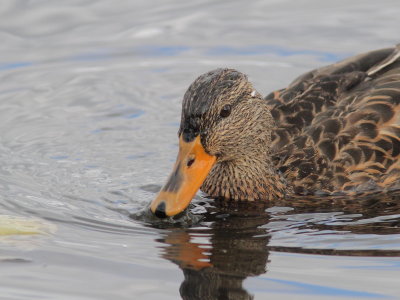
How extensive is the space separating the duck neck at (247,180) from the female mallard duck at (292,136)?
1 centimetres

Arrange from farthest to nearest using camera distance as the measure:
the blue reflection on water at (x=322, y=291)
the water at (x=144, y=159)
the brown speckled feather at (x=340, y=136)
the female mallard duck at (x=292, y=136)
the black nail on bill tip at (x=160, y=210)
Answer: the brown speckled feather at (x=340, y=136)
the female mallard duck at (x=292, y=136)
the black nail on bill tip at (x=160, y=210)
the water at (x=144, y=159)
the blue reflection on water at (x=322, y=291)

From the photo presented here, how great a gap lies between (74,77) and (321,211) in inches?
230

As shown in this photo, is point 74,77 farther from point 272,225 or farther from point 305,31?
point 272,225

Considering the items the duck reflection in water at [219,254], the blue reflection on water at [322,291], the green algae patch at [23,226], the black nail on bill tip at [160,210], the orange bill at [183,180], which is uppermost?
the orange bill at [183,180]

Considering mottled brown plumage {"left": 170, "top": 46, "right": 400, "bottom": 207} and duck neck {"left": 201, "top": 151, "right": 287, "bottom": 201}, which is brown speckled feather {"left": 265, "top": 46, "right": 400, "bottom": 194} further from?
duck neck {"left": 201, "top": 151, "right": 287, "bottom": 201}

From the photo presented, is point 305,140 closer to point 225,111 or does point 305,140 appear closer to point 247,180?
point 247,180

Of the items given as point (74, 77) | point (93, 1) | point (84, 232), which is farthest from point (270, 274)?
point (93, 1)

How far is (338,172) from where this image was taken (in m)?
11.0

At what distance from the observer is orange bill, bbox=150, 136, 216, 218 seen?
32.5ft

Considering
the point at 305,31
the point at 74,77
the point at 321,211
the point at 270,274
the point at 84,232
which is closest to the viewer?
the point at 270,274

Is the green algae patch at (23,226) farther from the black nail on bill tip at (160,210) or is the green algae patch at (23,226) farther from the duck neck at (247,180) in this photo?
the duck neck at (247,180)

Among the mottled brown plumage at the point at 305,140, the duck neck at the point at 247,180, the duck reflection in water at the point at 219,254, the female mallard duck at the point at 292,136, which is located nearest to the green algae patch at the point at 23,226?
the duck reflection in water at the point at 219,254

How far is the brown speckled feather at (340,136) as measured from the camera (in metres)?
11.0

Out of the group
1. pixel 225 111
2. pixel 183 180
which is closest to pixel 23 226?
pixel 183 180
